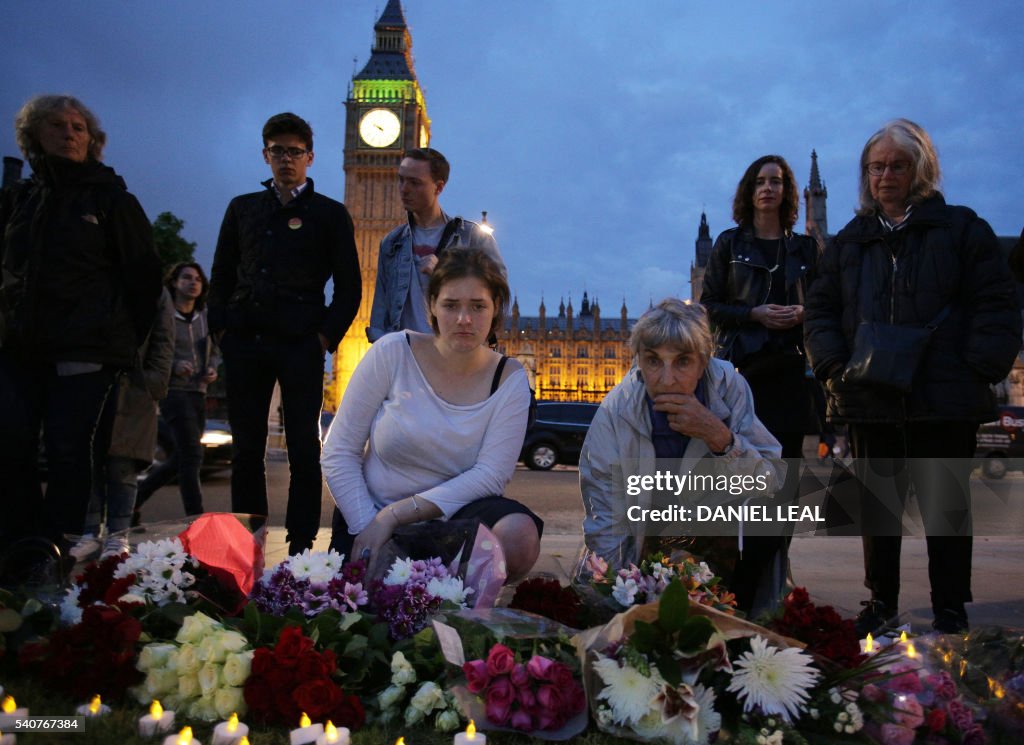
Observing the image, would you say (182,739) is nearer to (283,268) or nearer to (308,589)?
(308,589)

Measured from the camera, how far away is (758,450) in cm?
234

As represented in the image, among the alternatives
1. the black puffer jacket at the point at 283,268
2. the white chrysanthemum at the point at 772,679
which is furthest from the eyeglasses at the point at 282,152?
the white chrysanthemum at the point at 772,679

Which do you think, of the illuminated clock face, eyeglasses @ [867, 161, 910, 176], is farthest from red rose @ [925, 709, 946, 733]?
the illuminated clock face

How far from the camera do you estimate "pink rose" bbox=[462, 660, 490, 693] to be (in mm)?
1406

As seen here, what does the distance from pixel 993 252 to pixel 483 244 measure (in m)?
1.97

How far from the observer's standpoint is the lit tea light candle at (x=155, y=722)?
4.48ft

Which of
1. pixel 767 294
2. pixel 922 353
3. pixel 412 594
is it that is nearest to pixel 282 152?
pixel 767 294

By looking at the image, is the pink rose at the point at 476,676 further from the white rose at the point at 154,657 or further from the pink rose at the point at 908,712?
the pink rose at the point at 908,712

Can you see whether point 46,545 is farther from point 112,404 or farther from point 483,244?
point 483,244

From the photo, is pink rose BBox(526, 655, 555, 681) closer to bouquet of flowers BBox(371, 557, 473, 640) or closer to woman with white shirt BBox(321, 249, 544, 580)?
bouquet of flowers BBox(371, 557, 473, 640)

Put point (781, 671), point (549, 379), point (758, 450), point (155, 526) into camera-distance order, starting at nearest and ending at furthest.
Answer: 1. point (781, 671)
2. point (155, 526)
3. point (758, 450)
4. point (549, 379)

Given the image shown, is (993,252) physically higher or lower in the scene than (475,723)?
higher

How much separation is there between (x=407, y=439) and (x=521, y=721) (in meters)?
1.05

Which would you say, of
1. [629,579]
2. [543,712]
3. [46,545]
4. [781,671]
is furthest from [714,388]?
[46,545]
